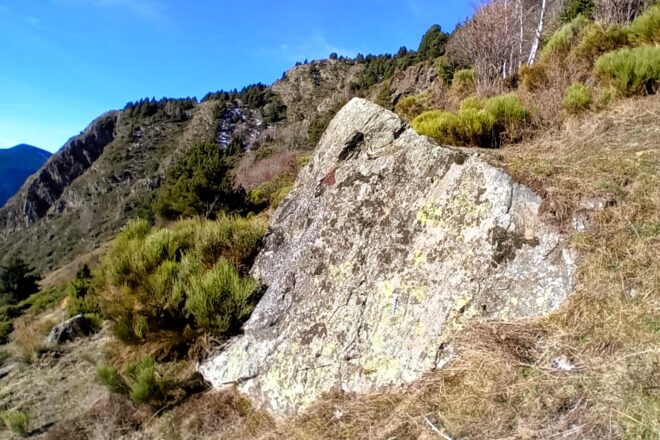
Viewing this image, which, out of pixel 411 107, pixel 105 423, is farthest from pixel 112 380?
pixel 411 107

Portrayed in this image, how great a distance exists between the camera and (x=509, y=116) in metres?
6.01

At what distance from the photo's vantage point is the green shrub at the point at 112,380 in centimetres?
390

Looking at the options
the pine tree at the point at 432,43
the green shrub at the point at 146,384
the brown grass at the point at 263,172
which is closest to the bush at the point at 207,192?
the brown grass at the point at 263,172

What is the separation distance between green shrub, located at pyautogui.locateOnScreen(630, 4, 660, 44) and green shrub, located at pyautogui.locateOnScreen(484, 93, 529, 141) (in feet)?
9.31

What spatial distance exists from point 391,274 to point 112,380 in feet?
9.00

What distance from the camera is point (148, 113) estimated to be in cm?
9881

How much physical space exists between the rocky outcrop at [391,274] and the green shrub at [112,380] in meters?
0.83

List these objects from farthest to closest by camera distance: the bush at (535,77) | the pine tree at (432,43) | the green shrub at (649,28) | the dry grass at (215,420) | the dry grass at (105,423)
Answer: the pine tree at (432,43) → the bush at (535,77) → the green shrub at (649,28) → the dry grass at (105,423) → the dry grass at (215,420)

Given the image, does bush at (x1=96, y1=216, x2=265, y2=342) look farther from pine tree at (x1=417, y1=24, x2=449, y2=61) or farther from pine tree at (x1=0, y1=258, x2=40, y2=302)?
pine tree at (x1=417, y1=24, x2=449, y2=61)

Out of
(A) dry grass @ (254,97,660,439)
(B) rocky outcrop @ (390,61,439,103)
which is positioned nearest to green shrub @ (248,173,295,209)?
(A) dry grass @ (254,97,660,439)

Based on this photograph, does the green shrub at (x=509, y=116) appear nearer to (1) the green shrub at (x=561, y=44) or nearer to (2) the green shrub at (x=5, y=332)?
(1) the green shrub at (x=561, y=44)

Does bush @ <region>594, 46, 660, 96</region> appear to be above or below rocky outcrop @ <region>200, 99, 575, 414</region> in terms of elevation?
above

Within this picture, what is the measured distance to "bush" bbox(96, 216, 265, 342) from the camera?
4035 mm

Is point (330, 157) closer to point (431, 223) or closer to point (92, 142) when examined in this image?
point (431, 223)
